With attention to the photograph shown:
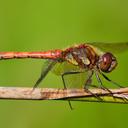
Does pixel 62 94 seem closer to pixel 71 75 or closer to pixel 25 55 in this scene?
pixel 71 75

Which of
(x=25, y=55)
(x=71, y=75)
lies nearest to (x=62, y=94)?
(x=71, y=75)

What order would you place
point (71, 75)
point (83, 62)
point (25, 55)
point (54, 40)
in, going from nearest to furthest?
point (71, 75) → point (83, 62) → point (25, 55) → point (54, 40)

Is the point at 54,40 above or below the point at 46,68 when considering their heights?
above

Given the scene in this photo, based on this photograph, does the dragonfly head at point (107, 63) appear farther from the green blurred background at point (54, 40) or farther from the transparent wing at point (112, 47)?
the green blurred background at point (54, 40)

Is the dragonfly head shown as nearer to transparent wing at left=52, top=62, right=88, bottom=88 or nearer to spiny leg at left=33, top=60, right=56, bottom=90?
transparent wing at left=52, top=62, right=88, bottom=88

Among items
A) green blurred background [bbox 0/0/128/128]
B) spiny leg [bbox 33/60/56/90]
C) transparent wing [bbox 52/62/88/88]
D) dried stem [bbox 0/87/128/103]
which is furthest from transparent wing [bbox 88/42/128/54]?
dried stem [bbox 0/87/128/103]

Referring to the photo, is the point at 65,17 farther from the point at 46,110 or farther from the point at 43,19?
the point at 46,110

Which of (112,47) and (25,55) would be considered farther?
(25,55)

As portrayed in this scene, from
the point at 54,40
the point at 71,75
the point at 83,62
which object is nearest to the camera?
the point at 71,75
